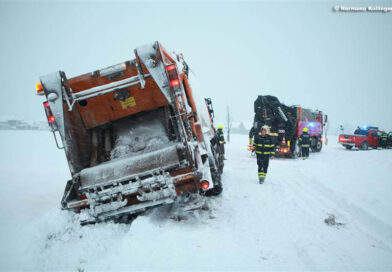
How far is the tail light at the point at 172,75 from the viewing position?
11.2 feet

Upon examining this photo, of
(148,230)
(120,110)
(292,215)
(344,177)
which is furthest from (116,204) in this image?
(344,177)

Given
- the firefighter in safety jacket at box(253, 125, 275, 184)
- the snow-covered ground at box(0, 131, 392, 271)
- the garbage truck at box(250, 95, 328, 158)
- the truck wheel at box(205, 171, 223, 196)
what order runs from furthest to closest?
the garbage truck at box(250, 95, 328, 158), the firefighter in safety jacket at box(253, 125, 275, 184), the truck wheel at box(205, 171, 223, 196), the snow-covered ground at box(0, 131, 392, 271)

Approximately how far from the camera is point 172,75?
345cm

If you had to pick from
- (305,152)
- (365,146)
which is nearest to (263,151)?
(305,152)

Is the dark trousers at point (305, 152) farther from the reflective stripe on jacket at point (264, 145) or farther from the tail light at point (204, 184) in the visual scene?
the tail light at point (204, 184)

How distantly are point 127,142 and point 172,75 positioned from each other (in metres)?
1.89

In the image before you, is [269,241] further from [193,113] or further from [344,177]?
[344,177]

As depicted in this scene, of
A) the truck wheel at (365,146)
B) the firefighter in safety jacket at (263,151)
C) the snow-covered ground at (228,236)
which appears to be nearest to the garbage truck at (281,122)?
the firefighter in safety jacket at (263,151)

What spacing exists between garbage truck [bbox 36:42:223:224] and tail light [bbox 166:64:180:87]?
0.05ft

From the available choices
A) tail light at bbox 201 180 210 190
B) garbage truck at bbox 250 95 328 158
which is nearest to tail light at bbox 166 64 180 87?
tail light at bbox 201 180 210 190

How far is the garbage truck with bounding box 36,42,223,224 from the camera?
3.31m

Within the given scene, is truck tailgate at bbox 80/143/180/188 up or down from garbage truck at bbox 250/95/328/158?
up

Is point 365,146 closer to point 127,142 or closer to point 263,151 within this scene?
point 263,151

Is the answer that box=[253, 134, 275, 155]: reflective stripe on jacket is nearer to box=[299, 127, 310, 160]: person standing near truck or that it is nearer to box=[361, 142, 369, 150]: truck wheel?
box=[299, 127, 310, 160]: person standing near truck
